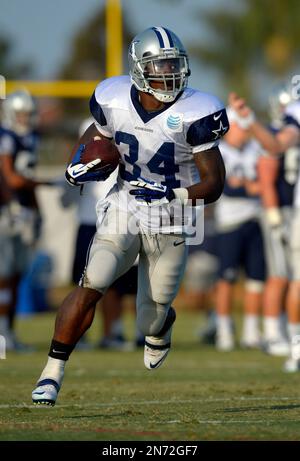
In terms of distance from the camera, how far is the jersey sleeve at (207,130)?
5367 mm

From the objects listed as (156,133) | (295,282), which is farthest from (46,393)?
(295,282)

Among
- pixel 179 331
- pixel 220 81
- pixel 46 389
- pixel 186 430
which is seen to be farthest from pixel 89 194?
pixel 220 81

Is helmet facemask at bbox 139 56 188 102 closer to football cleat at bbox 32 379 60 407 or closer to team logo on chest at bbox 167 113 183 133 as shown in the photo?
team logo on chest at bbox 167 113 183 133

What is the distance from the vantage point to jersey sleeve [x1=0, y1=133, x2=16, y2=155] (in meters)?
9.24

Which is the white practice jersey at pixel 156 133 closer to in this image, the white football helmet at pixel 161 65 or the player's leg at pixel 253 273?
the white football helmet at pixel 161 65

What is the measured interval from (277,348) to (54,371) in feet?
12.9

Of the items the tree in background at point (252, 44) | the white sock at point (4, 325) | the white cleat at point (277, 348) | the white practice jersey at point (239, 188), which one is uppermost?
the tree in background at point (252, 44)

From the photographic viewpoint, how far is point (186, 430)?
4410mm

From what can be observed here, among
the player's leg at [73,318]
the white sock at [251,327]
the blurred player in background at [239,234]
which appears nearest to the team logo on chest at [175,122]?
the player's leg at [73,318]

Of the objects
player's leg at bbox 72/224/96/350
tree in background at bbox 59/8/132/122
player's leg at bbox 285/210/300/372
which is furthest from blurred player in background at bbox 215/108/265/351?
tree in background at bbox 59/8/132/122

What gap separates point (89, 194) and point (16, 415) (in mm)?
4544

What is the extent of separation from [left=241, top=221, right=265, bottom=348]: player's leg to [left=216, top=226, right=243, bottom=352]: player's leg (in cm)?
8

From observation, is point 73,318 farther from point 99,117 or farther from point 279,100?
point 279,100

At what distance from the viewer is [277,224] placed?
8.94 m
